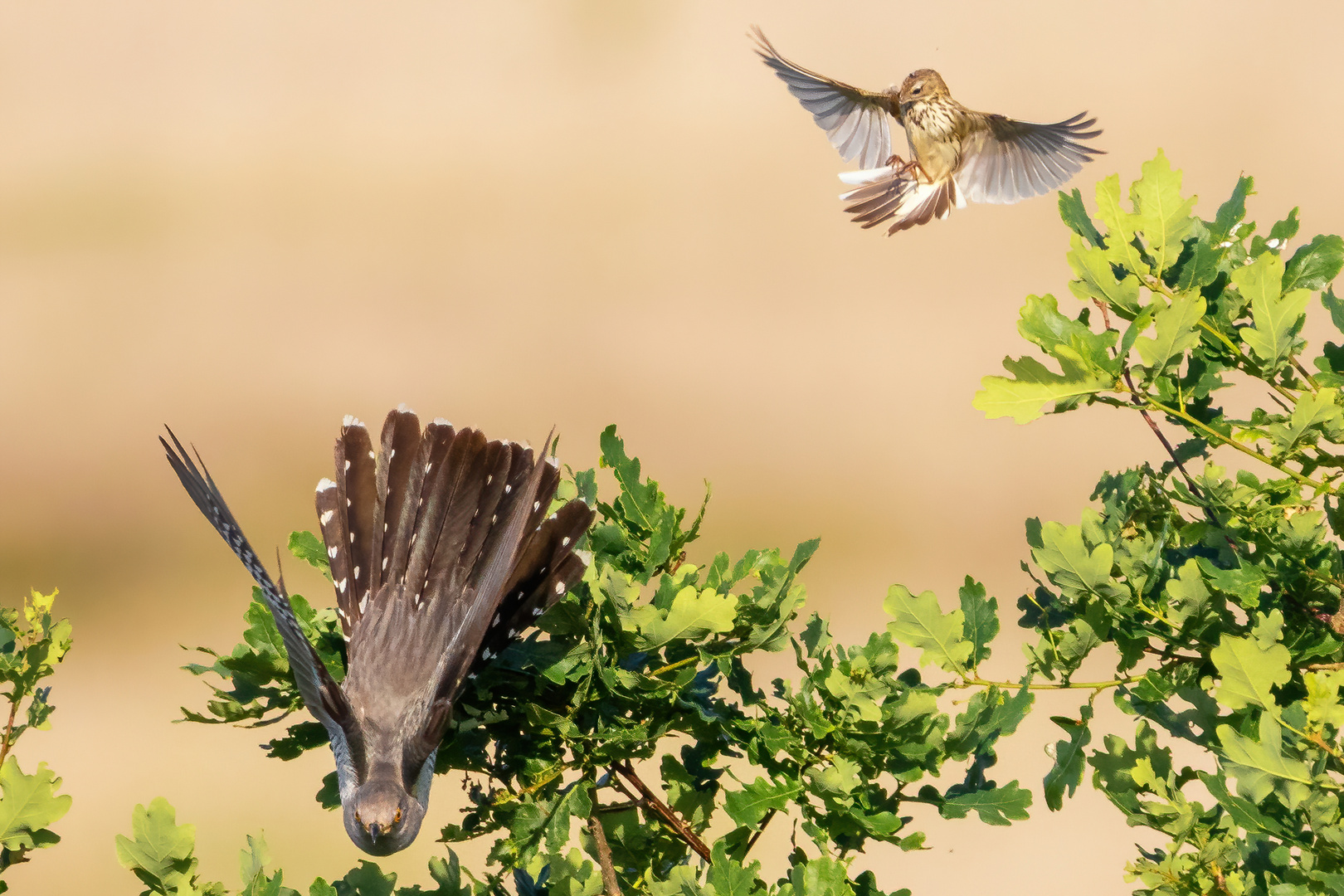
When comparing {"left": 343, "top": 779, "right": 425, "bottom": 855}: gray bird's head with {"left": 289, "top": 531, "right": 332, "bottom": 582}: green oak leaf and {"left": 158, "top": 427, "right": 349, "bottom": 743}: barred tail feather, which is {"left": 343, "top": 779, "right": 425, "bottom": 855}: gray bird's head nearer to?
{"left": 158, "top": 427, "right": 349, "bottom": 743}: barred tail feather

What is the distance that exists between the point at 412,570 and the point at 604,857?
4.10 ft

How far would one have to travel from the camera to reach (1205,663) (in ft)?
7.90

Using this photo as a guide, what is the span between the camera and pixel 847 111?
6.64 metres

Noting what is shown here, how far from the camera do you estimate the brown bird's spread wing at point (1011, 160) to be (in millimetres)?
Result: 5844

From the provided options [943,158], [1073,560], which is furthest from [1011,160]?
[1073,560]

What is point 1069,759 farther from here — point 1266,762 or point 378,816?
point 378,816

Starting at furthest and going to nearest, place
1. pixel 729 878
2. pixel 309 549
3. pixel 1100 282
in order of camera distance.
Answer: pixel 309 549 < pixel 1100 282 < pixel 729 878

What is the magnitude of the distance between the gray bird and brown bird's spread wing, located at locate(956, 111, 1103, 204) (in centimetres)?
386

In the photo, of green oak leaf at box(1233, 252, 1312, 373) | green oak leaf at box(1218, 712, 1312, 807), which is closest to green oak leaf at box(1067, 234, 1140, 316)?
green oak leaf at box(1233, 252, 1312, 373)

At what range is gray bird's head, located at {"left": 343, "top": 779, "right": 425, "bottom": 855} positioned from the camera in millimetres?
2947

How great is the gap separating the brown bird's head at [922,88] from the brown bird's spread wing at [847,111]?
0.13 m

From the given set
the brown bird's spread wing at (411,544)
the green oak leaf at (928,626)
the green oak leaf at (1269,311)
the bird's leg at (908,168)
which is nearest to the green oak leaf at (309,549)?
the brown bird's spread wing at (411,544)

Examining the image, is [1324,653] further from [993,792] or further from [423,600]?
[423,600]

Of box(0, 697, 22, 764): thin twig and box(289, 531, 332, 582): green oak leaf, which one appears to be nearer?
box(0, 697, 22, 764): thin twig
